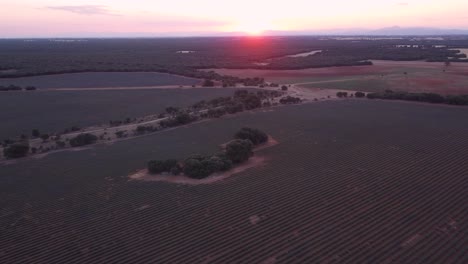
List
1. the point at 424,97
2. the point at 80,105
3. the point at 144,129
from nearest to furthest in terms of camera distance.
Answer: the point at 144,129 < the point at 424,97 < the point at 80,105

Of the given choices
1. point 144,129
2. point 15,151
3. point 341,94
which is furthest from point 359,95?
point 15,151

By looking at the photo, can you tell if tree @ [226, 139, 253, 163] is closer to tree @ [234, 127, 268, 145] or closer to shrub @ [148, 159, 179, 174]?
shrub @ [148, 159, 179, 174]

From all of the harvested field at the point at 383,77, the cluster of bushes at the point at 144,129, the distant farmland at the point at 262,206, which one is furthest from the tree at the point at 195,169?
the harvested field at the point at 383,77

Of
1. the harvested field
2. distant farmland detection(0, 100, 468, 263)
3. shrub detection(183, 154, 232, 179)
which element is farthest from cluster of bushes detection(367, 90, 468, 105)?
shrub detection(183, 154, 232, 179)

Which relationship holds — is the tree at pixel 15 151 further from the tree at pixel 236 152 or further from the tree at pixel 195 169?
the tree at pixel 236 152

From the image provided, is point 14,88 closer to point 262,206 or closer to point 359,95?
point 359,95

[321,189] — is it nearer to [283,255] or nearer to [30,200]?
[283,255]
